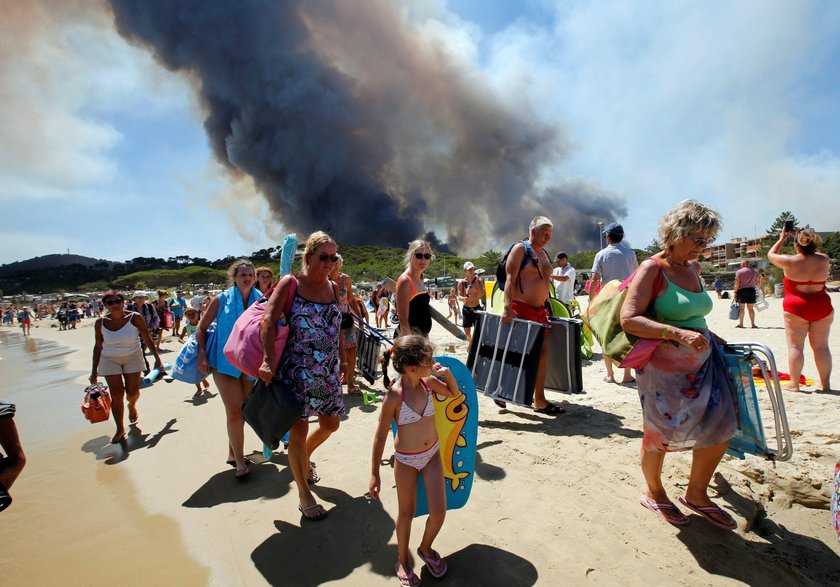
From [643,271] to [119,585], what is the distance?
3.28 m

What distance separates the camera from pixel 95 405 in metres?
4.86

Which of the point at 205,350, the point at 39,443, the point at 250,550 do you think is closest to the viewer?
the point at 250,550

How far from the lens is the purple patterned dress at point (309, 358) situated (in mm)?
2818

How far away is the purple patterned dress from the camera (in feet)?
9.25

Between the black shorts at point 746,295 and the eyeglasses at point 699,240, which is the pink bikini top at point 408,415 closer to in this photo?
the eyeglasses at point 699,240

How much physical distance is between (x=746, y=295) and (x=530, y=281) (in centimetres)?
871

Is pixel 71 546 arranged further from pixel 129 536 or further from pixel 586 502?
pixel 586 502

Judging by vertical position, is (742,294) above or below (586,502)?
above

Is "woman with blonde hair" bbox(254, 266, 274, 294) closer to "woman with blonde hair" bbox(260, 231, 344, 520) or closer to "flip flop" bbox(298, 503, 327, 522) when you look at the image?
"woman with blonde hair" bbox(260, 231, 344, 520)

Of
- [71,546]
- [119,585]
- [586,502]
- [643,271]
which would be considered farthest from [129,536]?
[643,271]

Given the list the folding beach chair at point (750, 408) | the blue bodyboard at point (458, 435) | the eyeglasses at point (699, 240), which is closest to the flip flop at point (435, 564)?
the blue bodyboard at point (458, 435)

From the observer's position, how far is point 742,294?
10.2m

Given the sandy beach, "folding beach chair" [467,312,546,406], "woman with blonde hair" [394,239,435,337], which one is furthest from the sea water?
"folding beach chair" [467,312,546,406]

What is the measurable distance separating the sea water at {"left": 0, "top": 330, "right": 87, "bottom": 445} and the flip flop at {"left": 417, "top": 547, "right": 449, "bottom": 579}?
5717 millimetres
